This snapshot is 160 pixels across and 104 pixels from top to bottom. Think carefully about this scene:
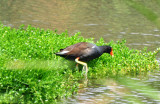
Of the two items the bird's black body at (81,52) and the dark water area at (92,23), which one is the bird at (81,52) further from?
the dark water area at (92,23)

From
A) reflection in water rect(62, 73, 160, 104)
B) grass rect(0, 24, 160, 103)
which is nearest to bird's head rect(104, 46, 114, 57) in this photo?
grass rect(0, 24, 160, 103)

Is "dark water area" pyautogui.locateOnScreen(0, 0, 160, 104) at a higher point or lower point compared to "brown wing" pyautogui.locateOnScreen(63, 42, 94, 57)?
higher

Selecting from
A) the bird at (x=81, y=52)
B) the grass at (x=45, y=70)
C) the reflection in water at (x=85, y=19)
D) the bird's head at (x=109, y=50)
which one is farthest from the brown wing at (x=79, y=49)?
the reflection in water at (x=85, y=19)

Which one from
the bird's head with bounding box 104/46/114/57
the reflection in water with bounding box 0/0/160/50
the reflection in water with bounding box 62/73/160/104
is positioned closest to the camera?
the reflection in water with bounding box 62/73/160/104

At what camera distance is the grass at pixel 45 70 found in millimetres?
5777

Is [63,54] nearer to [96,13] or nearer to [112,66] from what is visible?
[112,66]

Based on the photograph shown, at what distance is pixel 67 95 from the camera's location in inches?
255

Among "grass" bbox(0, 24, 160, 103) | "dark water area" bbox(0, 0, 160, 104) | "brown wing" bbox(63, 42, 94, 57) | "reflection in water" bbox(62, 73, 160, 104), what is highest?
"dark water area" bbox(0, 0, 160, 104)

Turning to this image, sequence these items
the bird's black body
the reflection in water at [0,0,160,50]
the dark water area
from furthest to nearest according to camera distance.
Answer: the reflection in water at [0,0,160,50]
the bird's black body
the dark water area

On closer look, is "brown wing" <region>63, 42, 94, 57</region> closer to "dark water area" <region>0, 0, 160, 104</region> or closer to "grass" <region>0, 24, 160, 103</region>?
"grass" <region>0, 24, 160, 103</region>

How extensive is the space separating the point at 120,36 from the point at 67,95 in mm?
7671

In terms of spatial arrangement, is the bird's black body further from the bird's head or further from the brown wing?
the bird's head

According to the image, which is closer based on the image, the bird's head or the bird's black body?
the bird's black body

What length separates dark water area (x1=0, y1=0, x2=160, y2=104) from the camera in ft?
24.7
